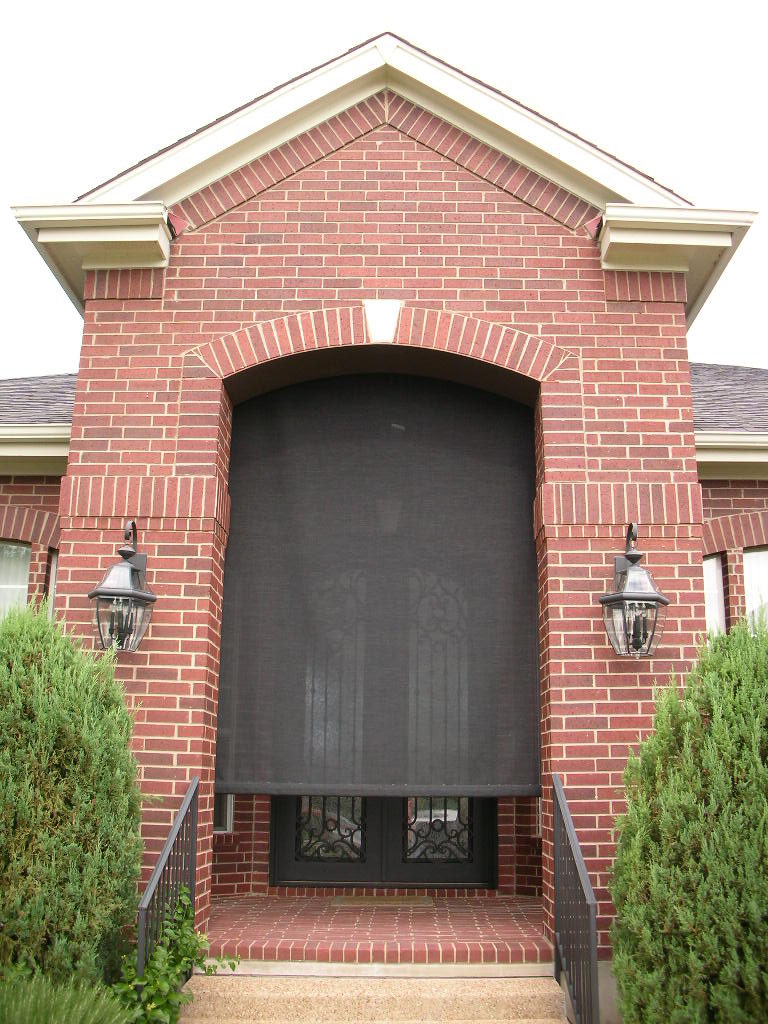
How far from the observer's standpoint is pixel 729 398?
30.1 ft

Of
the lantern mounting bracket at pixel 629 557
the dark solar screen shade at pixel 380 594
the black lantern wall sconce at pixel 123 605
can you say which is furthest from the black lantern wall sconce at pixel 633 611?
the black lantern wall sconce at pixel 123 605

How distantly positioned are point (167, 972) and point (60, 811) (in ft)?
3.23

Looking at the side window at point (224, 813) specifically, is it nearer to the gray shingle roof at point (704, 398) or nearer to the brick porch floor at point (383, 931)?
the brick porch floor at point (383, 931)

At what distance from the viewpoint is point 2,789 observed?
179 inches

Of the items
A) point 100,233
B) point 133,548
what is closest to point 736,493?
point 133,548

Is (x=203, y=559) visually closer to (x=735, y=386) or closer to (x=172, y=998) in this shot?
(x=172, y=998)

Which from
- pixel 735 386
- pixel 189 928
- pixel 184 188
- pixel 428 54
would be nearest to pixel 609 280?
pixel 428 54

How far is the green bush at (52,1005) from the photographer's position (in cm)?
389

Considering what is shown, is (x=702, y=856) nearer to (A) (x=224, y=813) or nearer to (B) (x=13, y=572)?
(A) (x=224, y=813)

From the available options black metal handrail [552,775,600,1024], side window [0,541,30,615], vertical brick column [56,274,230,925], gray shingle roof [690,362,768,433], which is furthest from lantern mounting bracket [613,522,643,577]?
side window [0,541,30,615]

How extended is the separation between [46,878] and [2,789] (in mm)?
470

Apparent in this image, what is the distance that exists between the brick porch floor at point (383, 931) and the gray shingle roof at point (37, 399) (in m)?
4.05

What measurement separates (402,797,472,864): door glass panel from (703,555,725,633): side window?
2.58m

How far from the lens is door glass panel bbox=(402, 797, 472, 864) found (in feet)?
26.7
